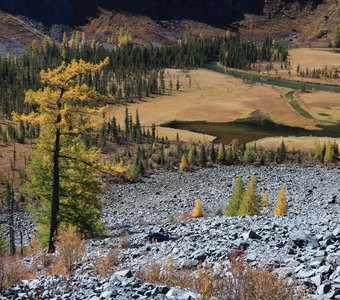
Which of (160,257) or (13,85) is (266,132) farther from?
(160,257)

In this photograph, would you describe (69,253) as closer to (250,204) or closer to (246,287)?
(246,287)

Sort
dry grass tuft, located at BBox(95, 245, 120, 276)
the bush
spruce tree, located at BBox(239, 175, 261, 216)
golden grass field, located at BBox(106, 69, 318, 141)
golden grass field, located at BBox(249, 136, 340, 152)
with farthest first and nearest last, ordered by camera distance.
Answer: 1. golden grass field, located at BBox(106, 69, 318, 141)
2. golden grass field, located at BBox(249, 136, 340, 152)
3. spruce tree, located at BBox(239, 175, 261, 216)
4. the bush
5. dry grass tuft, located at BBox(95, 245, 120, 276)

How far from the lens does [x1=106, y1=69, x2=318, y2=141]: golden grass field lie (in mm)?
121750

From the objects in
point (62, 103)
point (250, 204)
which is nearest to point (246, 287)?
point (62, 103)

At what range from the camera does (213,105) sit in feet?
447

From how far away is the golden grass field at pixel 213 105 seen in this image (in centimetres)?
12175

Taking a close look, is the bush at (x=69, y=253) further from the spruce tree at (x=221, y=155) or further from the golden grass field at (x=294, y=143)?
the golden grass field at (x=294, y=143)

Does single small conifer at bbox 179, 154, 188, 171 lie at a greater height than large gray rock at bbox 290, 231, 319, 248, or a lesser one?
lesser

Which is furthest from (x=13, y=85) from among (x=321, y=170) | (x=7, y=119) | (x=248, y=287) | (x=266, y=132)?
(x=248, y=287)

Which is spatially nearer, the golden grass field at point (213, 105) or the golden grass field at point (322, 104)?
the golden grass field at point (213, 105)

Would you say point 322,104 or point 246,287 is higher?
point 246,287

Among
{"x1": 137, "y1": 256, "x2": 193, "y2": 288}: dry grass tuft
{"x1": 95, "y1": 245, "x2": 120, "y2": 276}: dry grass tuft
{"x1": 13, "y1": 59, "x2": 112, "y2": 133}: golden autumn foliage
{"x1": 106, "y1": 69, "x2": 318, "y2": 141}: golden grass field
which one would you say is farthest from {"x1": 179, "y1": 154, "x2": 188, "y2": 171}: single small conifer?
{"x1": 137, "y1": 256, "x2": 193, "y2": 288}: dry grass tuft

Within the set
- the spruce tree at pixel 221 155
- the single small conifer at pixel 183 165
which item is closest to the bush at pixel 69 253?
the single small conifer at pixel 183 165

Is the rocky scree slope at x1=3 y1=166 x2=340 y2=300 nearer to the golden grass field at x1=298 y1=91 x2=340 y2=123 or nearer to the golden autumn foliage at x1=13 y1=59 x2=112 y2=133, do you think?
the golden autumn foliage at x1=13 y1=59 x2=112 y2=133
